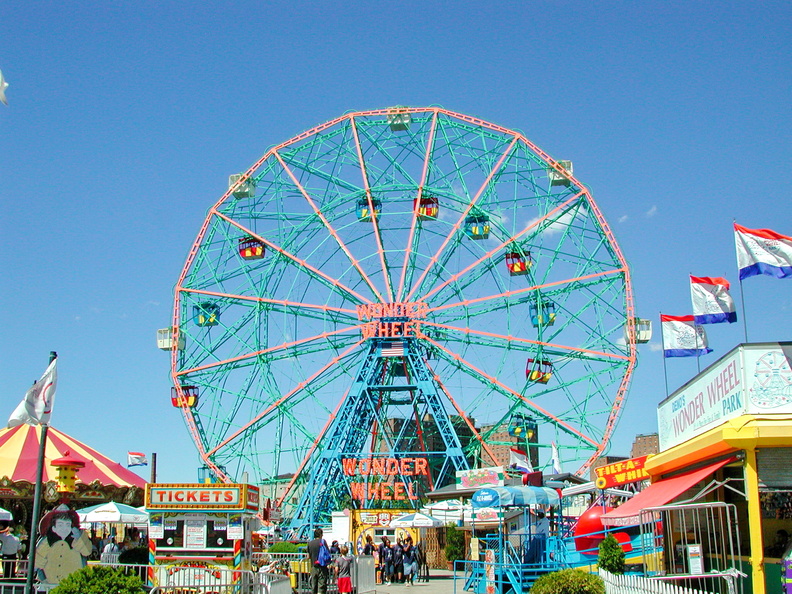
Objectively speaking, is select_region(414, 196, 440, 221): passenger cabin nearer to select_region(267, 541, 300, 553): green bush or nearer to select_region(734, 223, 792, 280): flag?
select_region(267, 541, 300, 553): green bush

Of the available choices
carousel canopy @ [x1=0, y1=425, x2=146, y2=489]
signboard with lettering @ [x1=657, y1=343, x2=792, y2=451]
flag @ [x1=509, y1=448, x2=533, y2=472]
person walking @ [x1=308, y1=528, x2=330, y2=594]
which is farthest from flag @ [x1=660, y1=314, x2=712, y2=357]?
carousel canopy @ [x1=0, y1=425, x2=146, y2=489]

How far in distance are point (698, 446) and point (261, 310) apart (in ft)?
79.8

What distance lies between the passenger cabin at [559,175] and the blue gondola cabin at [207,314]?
1369 centimetres

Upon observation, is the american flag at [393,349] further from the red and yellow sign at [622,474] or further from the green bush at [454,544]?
the red and yellow sign at [622,474]

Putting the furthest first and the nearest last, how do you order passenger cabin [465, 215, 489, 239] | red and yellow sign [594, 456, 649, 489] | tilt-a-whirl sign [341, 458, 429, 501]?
passenger cabin [465, 215, 489, 239]
tilt-a-whirl sign [341, 458, 429, 501]
red and yellow sign [594, 456, 649, 489]

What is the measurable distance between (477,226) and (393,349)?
5.58 metres

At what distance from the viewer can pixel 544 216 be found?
118 feet

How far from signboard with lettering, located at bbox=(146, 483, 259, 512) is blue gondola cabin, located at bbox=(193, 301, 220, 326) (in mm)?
17792

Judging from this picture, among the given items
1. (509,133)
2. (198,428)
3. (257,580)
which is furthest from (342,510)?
(257,580)

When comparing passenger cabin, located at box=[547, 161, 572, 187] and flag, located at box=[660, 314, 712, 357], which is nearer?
flag, located at box=[660, 314, 712, 357]

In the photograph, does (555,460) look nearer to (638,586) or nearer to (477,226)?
(477,226)

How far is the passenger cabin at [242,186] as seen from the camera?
1534 inches

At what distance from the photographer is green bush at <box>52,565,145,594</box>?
13016mm

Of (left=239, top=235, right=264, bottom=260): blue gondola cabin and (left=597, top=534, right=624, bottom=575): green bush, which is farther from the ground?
(left=239, top=235, right=264, bottom=260): blue gondola cabin
